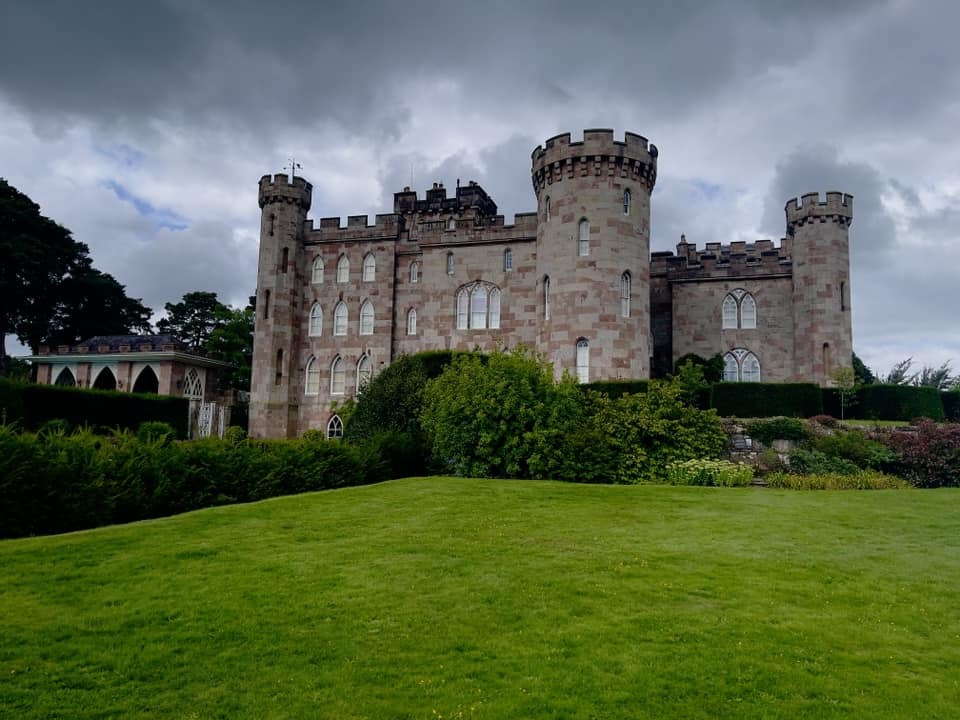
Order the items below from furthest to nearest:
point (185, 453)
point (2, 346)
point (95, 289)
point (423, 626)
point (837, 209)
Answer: point (95, 289) < point (2, 346) < point (837, 209) < point (185, 453) < point (423, 626)

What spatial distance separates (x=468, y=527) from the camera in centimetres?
1296

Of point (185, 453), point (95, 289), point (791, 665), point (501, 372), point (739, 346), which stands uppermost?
point (95, 289)

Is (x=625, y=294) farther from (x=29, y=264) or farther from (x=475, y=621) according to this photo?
(x=29, y=264)

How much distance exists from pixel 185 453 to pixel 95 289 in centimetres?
4582

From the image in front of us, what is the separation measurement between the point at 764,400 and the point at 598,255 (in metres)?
9.59

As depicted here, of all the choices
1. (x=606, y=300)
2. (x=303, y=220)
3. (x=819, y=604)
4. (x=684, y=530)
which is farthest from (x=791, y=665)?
(x=303, y=220)

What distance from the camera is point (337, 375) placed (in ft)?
137

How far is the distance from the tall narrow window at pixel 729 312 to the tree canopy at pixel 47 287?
43.4 metres

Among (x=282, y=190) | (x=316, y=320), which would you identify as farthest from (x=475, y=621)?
(x=282, y=190)

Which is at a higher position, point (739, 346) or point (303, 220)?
point (303, 220)

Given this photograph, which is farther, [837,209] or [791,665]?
[837,209]

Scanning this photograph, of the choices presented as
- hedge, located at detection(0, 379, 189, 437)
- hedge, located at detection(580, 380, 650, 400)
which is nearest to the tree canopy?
hedge, located at detection(0, 379, 189, 437)

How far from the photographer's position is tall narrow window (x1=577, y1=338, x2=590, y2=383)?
31.8 metres

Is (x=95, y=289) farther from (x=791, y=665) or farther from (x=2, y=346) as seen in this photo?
(x=791, y=665)
